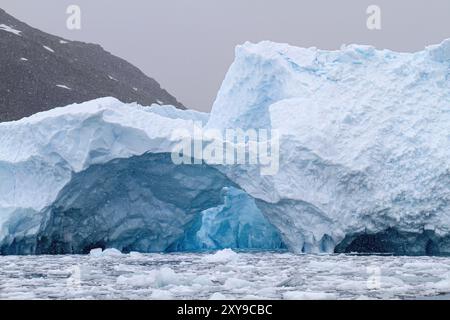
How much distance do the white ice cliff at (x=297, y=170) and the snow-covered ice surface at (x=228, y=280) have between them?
8.62 feet

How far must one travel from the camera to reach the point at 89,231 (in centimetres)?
1602

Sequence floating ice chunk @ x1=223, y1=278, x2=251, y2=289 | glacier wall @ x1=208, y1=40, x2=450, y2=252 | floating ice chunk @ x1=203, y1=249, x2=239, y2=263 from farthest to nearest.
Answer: glacier wall @ x1=208, y1=40, x2=450, y2=252, floating ice chunk @ x1=203, y1=249, x2=239, y2=263, floating ice chunk @ x1=223, y1=278, x2=251, y2=289

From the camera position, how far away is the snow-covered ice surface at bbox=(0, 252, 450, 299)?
7.37 m

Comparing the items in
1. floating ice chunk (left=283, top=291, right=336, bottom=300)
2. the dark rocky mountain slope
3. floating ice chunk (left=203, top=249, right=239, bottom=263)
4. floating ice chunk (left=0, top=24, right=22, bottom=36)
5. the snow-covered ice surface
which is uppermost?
floating ice chunk (left=0, top=24, right=22, bottom=36)

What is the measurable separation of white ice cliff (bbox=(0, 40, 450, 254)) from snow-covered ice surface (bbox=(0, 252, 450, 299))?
2627mm

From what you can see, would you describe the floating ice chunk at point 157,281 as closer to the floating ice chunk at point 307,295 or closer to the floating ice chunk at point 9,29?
the floating ice chunk at point 307,295

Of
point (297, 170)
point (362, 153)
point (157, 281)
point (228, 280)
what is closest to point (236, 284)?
point (228, 280)

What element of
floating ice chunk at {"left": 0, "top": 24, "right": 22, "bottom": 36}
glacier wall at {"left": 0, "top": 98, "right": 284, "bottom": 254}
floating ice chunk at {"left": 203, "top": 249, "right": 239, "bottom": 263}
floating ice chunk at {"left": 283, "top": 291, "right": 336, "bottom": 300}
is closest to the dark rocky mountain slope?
floating ice chunk at {"left": 0, "top": 24, "right": 22, "bottom": 36}

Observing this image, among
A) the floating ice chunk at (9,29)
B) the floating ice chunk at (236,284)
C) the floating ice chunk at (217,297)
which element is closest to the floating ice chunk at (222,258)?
the floating ice chunk at (236,284)

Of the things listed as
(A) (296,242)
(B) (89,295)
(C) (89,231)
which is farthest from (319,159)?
(B) (89,295)

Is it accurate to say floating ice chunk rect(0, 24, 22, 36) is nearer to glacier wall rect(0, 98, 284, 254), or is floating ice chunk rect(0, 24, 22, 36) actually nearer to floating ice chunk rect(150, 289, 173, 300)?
glacier wall rect(0, 98, 284, 254)

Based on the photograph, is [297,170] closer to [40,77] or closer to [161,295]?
[161,295]

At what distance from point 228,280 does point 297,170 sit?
22.4ft

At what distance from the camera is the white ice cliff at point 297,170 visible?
46.8 ft
